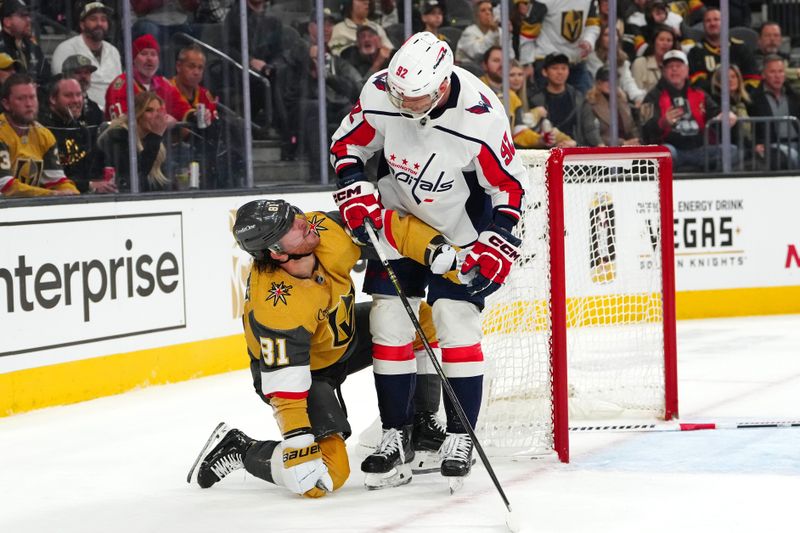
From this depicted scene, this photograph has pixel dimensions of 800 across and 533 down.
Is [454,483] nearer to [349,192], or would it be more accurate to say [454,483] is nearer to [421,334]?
[421,334]

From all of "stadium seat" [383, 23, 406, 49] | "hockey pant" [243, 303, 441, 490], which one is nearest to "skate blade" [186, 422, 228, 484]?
"hockey pant" [243, 303, 441, 490]

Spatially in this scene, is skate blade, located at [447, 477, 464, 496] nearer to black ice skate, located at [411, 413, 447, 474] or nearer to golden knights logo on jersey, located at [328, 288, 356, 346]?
black ice skate, located at [411, 413, 447, 474]

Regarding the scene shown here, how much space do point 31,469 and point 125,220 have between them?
161 cm

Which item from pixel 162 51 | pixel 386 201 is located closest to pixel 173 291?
pixel 162 51

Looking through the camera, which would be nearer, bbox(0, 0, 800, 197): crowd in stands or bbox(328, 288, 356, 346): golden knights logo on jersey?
bbox(328, 288, 356, 346): golden knights logo on jersey

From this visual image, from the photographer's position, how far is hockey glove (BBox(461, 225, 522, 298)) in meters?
3.57

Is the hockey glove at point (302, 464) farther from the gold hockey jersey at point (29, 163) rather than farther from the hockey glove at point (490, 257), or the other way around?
the gold hockey jersey at point (29, 163)

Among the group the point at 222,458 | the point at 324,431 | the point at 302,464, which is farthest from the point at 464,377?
the point at 222,458

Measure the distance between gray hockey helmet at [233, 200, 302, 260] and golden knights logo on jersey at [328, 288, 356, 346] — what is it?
0.80 ft

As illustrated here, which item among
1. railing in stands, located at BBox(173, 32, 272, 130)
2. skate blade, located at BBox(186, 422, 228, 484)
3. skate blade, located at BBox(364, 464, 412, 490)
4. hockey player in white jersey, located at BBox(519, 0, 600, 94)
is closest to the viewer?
skate blade, located at BBox(364, 464, 412, 490)

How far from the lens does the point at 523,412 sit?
13.7 ft

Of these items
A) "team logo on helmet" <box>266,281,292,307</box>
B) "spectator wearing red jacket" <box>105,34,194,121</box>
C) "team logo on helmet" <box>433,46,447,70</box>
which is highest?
"spectator wearing red jacket" <box>105,34,194,121</box>

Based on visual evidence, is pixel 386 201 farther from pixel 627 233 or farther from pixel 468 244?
pixel 627 233

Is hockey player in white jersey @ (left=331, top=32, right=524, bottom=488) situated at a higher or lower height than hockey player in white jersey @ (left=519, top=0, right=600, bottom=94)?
lower
